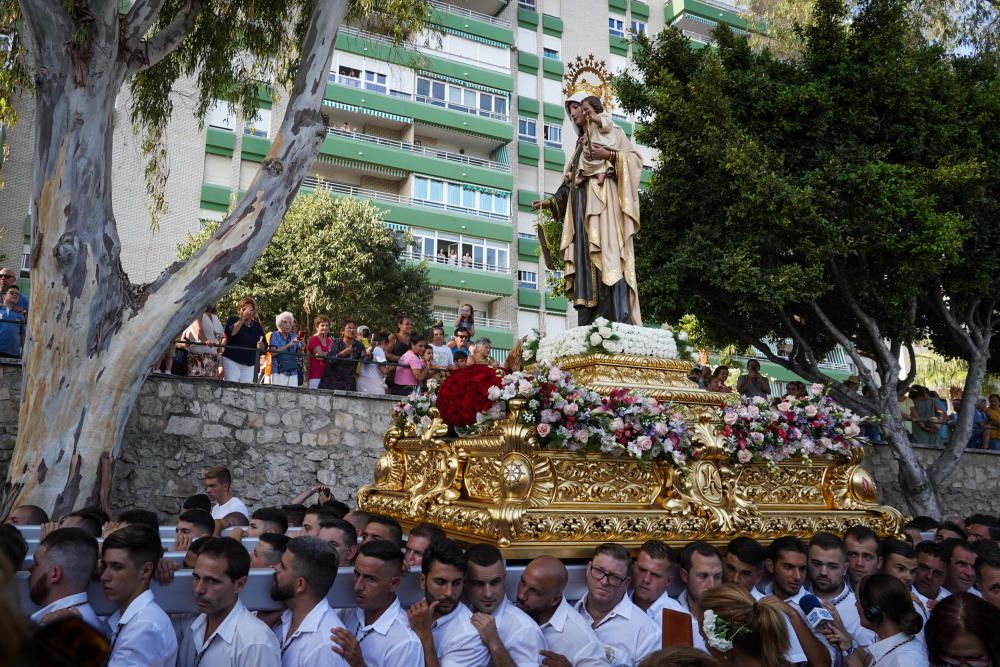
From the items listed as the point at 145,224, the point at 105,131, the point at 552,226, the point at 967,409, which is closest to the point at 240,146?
the point at 145,224

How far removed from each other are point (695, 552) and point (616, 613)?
69 cm

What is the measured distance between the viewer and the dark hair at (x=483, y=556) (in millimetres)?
3736

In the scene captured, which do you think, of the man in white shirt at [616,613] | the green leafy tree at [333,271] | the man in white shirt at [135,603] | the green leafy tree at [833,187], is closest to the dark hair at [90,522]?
the man in white shirt at [135,603]

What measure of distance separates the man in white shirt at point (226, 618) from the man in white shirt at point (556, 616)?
48.6 inches

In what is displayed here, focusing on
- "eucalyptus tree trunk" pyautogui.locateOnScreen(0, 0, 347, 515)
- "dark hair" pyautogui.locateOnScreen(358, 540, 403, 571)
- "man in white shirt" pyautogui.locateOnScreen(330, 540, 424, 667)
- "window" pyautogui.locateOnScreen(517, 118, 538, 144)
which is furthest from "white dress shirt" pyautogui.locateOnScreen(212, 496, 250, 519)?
"window" pyautogui.locateOnScreen(517, 118, 538, 144)

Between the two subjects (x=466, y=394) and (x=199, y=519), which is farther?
(x=466, y=394)

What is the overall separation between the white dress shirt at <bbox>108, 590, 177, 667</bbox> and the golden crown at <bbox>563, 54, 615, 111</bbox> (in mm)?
4926

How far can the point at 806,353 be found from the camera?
12648 mm

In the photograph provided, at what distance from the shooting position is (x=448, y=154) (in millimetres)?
27750

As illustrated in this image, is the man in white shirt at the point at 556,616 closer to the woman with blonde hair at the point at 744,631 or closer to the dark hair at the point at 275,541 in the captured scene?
the woman with blonde hair at the point at 744,631

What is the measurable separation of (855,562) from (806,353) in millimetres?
8372

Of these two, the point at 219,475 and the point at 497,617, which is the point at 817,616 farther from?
the point at 219,475

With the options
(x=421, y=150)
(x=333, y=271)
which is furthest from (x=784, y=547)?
(x=421, y=150)

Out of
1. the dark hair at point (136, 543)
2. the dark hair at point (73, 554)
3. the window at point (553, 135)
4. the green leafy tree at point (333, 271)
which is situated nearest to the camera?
the dark hair at point (73, 554)
